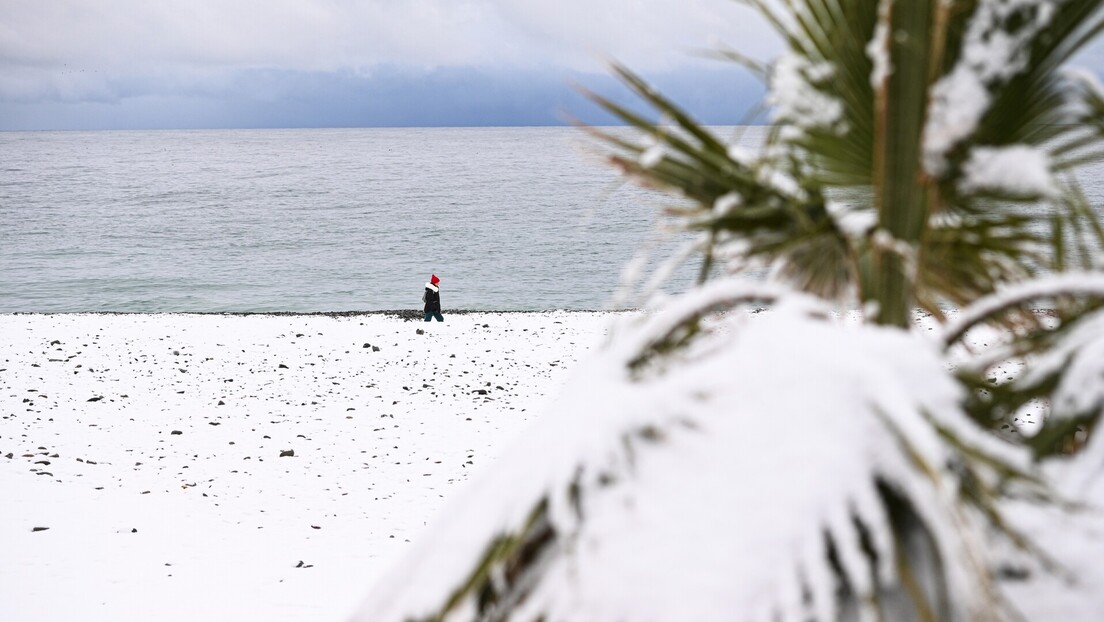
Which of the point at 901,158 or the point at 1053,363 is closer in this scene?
the point at 1053,363

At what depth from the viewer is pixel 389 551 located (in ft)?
27.7

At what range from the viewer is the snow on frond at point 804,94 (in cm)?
209

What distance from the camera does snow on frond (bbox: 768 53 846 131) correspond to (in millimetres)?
2092

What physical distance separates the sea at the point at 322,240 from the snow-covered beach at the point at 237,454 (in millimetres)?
3922

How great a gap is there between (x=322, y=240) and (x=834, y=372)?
50189 millimetres

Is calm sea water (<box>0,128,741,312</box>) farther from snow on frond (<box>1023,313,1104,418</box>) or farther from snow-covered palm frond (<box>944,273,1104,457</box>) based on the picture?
snow on frond (<box>1023,313,1104,418</box>)

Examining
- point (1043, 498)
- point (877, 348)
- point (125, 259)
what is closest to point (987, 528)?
point (1043, 498)

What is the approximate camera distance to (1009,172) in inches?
74.7

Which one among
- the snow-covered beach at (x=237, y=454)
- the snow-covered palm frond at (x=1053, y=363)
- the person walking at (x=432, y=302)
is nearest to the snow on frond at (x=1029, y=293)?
the snow-covered palm frond at (x=1053, y=363)

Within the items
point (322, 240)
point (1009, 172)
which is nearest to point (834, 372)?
point (1009, 172)

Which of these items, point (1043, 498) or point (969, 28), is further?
point (969, 28)

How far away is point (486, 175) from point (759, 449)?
344 ft

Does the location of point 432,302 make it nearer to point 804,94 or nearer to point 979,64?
point 804,94

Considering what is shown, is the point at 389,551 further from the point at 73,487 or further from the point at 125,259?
the point at 125,259
